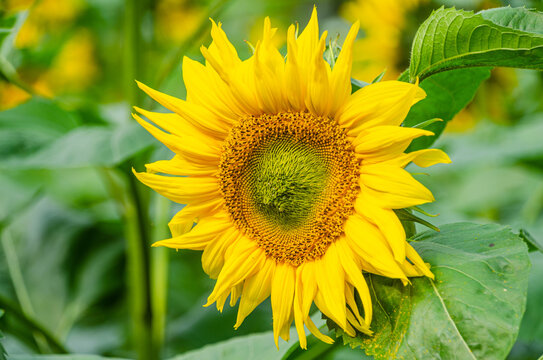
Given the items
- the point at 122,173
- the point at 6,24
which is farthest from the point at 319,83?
the point at 6,24

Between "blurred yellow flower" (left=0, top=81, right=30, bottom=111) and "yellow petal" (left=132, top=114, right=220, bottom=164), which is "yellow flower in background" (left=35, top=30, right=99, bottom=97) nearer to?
"blurred yellow flower" (left=0, top=81, right=30, bottom=111)

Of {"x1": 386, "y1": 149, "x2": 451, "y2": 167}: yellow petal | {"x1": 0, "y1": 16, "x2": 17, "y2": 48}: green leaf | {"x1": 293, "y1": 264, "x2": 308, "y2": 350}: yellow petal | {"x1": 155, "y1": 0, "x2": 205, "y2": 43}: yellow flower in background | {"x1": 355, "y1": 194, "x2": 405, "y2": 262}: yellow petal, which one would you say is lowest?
{"x1": 155, "y1": 0, "x2": 205, "y2": 43}: yellow flower in background

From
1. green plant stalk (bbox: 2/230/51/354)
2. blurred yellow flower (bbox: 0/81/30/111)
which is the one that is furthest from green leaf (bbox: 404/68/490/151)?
blurred yellow flower (bbox: 0/81/30/111)

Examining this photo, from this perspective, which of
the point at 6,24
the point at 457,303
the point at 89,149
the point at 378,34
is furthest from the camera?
the point at 378,34

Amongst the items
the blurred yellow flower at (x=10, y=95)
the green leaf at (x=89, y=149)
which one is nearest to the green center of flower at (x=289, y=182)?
the green leaf at (x=89, y=149)

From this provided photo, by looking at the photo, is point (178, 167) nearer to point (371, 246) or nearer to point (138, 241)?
point (371, 246)

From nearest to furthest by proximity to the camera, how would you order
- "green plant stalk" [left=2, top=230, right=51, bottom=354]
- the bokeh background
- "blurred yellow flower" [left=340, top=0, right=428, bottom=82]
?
the bokeh background
"green plant stalk" [left=2, top=230, right=51, bottom=354]
"blurred yellow flower" [left=340, top=0, right=428, bottom=82]

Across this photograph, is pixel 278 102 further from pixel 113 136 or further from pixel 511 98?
pixel 511 98

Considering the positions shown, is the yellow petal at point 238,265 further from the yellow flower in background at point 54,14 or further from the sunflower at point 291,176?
the yellow flower in background at point 54,14
